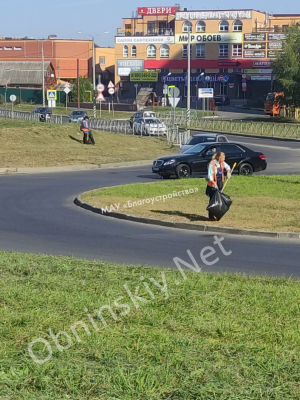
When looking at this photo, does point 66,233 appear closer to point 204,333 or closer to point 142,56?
point 204,333

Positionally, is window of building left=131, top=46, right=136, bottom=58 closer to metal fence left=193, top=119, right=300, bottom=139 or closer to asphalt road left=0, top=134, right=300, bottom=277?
metal fence left=193, top=119, right=300, bottom=139

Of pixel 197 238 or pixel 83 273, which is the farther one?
pixel 197 238

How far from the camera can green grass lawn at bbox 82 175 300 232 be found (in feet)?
50.9

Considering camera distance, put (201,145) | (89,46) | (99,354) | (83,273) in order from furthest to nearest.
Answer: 1. (89,46)
2. (201,145)
3. (83,273)
4. (99,354)

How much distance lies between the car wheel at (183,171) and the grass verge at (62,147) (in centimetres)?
748

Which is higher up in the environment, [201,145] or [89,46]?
[89,46]

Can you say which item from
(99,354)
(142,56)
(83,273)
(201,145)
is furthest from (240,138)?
(142,56)

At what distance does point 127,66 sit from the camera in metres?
106

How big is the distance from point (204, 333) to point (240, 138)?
42.0m

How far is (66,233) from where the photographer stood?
14438 mm

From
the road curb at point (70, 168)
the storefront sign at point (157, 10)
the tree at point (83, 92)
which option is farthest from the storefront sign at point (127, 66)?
the road curb at point (70, 168)

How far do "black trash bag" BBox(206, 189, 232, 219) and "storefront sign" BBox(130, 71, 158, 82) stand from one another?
288 feet

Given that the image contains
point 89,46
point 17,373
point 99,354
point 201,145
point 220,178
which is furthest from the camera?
point 89,46

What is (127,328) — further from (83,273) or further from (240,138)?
(240,138)
